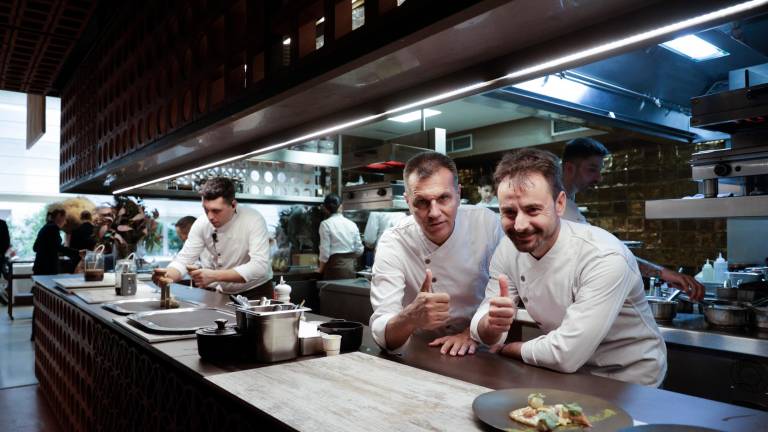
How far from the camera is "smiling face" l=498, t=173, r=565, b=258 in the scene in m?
1.73

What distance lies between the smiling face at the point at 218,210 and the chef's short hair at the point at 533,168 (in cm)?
241

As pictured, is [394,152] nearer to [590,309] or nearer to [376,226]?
[376,226]

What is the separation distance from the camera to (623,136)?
603 cm

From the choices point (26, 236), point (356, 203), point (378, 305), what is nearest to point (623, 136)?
point (356, 203)

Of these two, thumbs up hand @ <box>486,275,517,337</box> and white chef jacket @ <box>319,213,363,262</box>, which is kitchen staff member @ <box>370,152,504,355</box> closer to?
thumbs up hand @ <box>486,275,517,337</box>

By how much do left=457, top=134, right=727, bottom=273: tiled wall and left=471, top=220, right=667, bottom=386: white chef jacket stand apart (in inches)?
165

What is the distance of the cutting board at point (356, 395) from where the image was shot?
1.10 meters

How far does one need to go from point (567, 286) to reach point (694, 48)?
7.72ft

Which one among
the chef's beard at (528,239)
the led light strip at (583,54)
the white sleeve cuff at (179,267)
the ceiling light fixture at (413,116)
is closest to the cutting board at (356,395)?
the chef's beard at (528,239)

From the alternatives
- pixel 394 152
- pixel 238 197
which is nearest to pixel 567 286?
pixel 394 152

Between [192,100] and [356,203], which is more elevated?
[192,100]

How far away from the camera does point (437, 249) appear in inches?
89.3

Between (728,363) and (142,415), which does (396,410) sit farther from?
Result: (728,363)

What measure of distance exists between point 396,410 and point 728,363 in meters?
2.07
